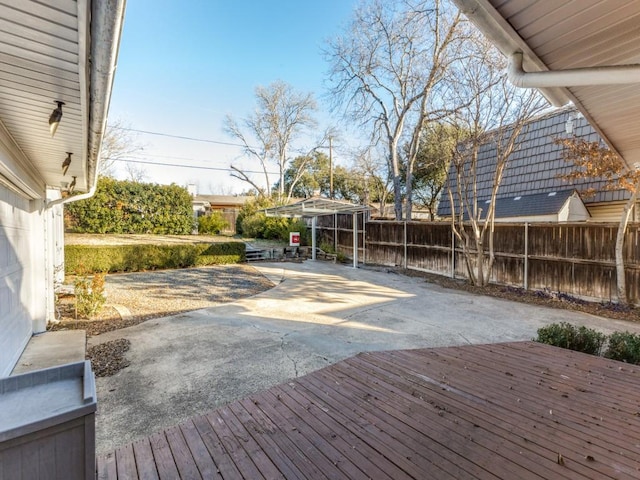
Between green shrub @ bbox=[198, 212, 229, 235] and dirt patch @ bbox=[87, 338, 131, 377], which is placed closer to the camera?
dirt patch @ bbox=[87, 338, 131, 377]

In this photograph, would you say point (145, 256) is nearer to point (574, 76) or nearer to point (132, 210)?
point (132, 210)

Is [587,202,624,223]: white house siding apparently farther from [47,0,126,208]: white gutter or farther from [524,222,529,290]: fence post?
[47,0,126,208]: white gutter

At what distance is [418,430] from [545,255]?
23.9ft

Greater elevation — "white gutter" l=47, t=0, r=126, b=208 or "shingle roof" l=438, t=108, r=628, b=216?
"shingle roof" l=438, t=108, r=628, b=216

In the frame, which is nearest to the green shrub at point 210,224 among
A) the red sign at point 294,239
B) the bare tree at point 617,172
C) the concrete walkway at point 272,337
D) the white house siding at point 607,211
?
the red sign at point 294,239

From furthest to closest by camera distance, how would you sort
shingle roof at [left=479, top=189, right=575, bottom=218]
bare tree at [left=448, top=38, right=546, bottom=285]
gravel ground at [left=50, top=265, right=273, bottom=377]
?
shingle roof at [left=479, top=189, right=575, bottom=218] < bare tree at [left=448, top=38, right=546, bottom=285] < gravel ground at [left=50, top=265, right=273, bottom=377]

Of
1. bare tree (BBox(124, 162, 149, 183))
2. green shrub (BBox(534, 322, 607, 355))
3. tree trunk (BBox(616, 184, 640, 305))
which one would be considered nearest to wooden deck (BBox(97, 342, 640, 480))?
green shrub (BBox(534, 322, 607, 355))

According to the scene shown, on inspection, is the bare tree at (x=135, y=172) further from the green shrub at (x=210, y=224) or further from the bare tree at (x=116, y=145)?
the green shrub at (x=210, y=224)

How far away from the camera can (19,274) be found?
3857mm

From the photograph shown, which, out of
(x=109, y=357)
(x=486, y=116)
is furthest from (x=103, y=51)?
(x=486, y=116)

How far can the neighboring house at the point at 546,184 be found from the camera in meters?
9.73

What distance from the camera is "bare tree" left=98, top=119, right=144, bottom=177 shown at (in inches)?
702

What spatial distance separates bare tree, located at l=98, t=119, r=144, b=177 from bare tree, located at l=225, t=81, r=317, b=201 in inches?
282

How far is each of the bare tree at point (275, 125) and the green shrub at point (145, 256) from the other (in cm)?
1161
